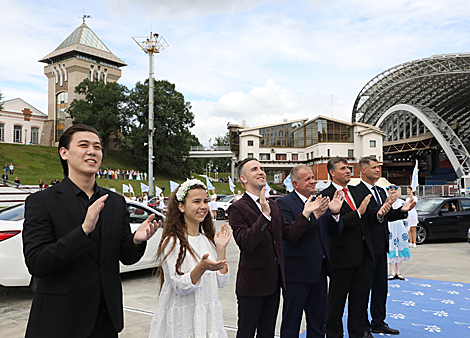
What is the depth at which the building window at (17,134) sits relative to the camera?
5912cm

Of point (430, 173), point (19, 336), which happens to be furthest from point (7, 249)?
point (430, 173)

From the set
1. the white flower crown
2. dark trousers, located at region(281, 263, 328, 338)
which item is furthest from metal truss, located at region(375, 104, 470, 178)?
the white flower crown

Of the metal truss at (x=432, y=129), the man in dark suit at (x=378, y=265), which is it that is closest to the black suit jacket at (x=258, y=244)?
the man in dark suit at (x=378, y=265)

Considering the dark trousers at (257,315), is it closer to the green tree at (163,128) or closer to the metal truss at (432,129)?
the green tree at (163,128)

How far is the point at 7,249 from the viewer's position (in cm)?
586

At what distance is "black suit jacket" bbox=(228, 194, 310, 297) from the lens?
3.34 meters

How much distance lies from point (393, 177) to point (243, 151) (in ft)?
101

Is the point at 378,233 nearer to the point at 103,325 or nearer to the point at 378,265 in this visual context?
the point at 378,265

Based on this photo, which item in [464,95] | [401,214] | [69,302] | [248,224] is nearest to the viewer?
[69,302]

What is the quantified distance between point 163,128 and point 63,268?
5241 centimetres

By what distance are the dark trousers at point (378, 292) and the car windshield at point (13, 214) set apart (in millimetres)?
5559

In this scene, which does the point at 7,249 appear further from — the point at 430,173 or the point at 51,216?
the point at 430,173

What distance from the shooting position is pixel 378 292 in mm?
4871

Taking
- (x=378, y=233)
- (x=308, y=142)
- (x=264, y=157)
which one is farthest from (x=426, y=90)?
(x=378, y=233)
